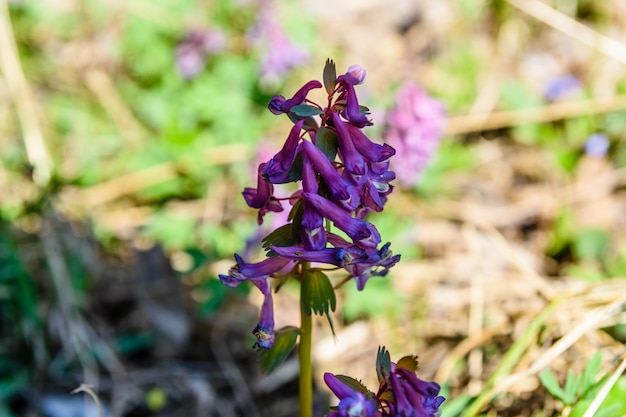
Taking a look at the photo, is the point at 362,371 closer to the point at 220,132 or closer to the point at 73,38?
the point at 220,132

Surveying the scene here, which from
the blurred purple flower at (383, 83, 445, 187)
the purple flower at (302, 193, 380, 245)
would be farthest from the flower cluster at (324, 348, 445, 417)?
the blurred purple flower at (383, 83, 445, 187)

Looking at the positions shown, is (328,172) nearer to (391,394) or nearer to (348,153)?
(348,153)

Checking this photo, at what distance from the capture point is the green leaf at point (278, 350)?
2021 millimetres

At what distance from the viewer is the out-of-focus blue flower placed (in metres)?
4.55

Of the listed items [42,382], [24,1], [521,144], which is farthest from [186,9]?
[42,382]

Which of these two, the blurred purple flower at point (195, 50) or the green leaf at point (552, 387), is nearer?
the green leaf at point (552, 387)

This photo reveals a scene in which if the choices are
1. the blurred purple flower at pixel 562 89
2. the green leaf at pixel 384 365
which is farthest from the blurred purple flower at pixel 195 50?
the green leaf at pixel 384 365

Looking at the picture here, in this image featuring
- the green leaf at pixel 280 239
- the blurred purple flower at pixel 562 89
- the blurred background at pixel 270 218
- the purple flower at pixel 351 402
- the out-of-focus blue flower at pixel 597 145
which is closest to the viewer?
the purple flower at pixel 351 402

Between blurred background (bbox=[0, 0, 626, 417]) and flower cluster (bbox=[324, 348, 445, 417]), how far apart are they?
80cm

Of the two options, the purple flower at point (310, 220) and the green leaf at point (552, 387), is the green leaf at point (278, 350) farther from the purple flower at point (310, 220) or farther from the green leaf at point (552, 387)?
the green leaf at point (552, 387)

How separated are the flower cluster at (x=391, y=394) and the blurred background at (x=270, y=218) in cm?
80

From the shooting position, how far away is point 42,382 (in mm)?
3383


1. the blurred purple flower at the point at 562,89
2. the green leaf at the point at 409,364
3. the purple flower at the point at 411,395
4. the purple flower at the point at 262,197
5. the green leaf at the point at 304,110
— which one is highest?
the blurred purple flower at the point at 562,89

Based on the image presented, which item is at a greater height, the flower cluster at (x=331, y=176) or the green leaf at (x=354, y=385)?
the flower cluster at (x=331, y=176)
